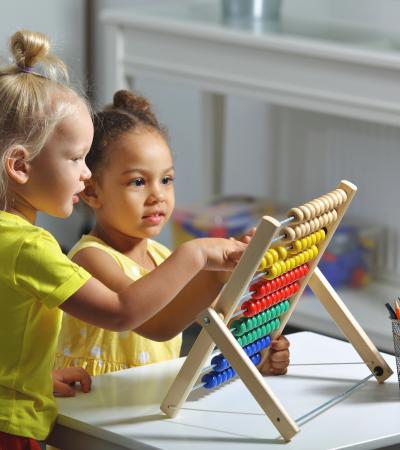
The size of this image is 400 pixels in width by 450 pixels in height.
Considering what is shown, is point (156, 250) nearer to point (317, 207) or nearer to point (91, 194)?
point (91, 194)

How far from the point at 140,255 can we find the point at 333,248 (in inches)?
67.5

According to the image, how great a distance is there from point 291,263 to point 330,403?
20cm

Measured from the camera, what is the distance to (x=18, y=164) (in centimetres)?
157

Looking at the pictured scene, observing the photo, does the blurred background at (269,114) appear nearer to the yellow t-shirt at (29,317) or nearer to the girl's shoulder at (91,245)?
the girl's shoulder at (91,245)

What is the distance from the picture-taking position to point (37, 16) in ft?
13.5

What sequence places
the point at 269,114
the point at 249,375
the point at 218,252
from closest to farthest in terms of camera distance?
the point at 249,375 < the point at 218,252 < the point at 269,114

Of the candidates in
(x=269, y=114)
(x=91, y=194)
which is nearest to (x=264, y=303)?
(x=91, y=194)

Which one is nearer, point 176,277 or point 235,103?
point 176,277

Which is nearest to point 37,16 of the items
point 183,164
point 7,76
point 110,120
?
point 183,164

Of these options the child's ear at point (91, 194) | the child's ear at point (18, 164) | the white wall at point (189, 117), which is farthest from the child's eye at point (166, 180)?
the white wall at point (189, 117)

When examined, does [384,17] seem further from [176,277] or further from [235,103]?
[176,277]

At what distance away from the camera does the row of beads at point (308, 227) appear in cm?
158

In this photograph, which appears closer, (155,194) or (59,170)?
(59,170)

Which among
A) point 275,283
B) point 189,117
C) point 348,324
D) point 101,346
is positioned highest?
point 275,283
